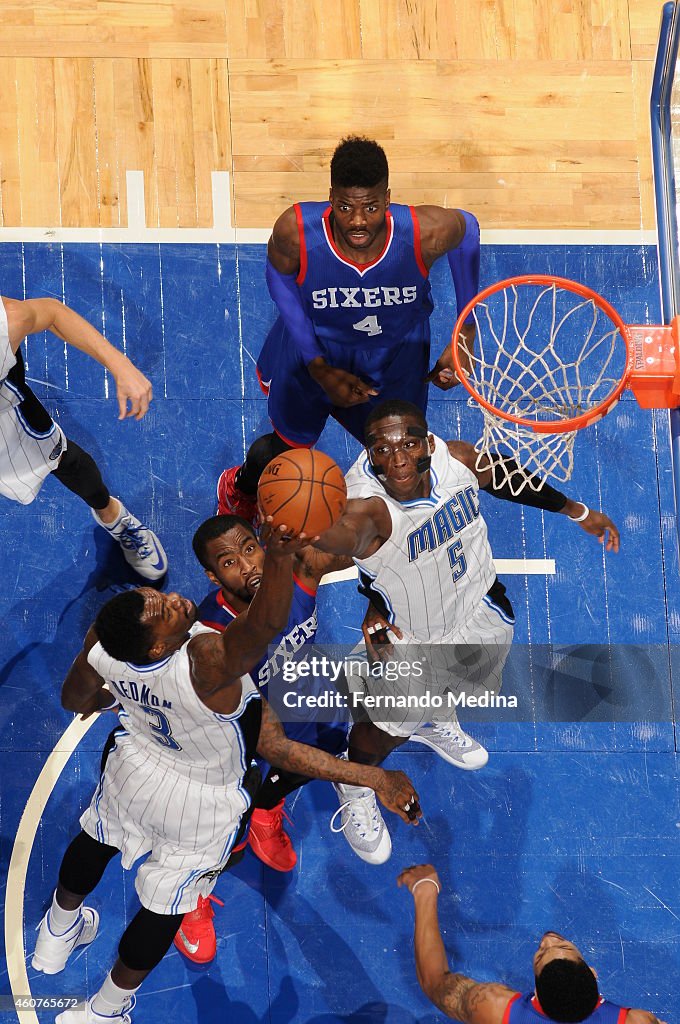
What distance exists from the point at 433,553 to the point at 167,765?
5.12ft

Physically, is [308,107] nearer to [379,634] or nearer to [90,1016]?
[379,634]

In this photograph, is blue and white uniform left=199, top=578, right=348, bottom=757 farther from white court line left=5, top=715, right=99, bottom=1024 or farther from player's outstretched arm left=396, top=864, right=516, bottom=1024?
white court line left=5, top=715, right=99, bottom=1024

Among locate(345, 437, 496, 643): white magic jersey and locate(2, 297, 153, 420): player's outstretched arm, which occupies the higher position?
locate(2, 297, 153, 420): player's outstretched arm

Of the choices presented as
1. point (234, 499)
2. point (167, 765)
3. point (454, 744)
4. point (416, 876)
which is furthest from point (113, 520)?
point (416, 876)

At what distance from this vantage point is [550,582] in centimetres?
651

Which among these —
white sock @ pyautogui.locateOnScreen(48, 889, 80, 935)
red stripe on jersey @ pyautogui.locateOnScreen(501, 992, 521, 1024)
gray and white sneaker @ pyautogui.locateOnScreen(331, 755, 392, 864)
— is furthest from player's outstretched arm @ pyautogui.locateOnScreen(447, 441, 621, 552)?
white sock @ pyautogui.locateOnScreen(48, 889, 80, 935)

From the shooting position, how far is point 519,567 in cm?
652

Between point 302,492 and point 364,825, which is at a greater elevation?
point 302,492

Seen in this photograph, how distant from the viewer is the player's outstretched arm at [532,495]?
18.0 feet

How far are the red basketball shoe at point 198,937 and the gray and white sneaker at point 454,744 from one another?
56.8 inches

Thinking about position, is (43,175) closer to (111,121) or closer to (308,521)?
(111,121)

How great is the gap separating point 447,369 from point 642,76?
111 inches

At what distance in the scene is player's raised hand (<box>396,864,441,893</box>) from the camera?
18.1 ft

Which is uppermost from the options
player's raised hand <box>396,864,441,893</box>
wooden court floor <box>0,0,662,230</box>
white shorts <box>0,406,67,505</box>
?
wooden court floor <box>0,0,662,230</box>
